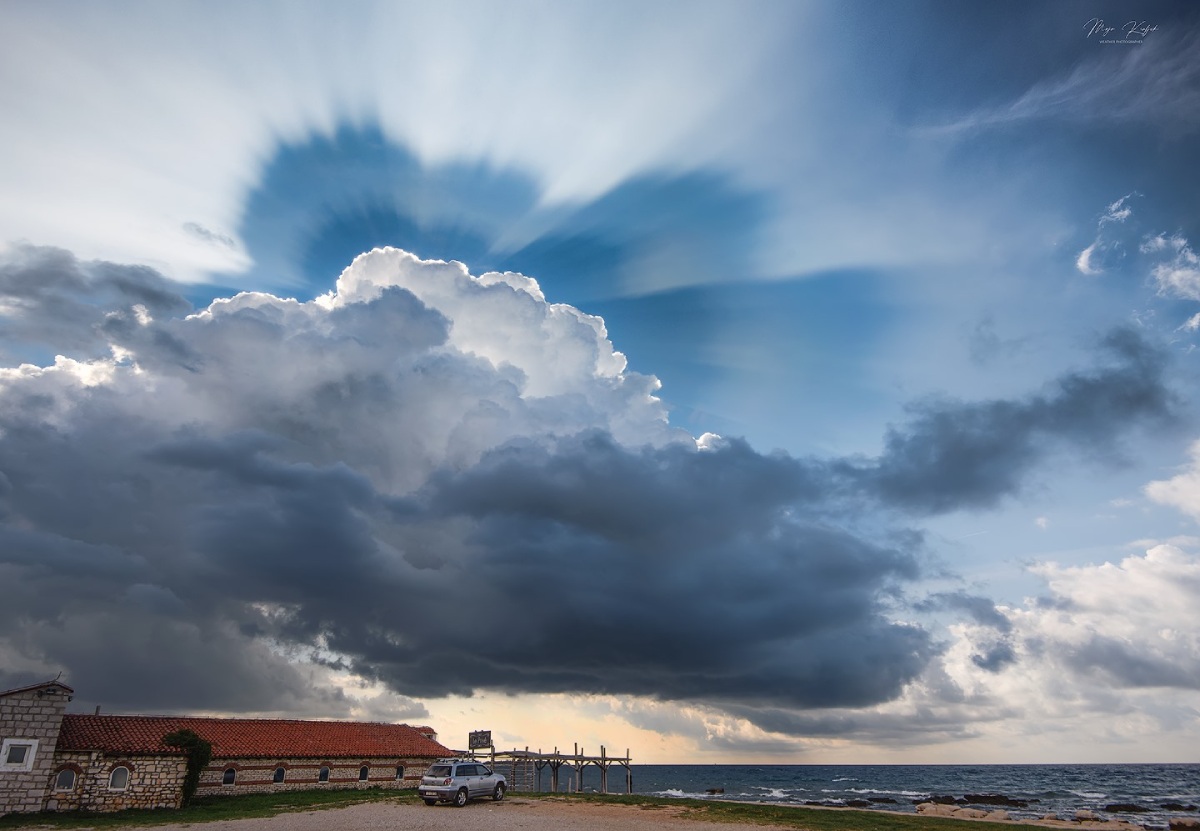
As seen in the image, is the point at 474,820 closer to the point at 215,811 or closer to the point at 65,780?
the point at 215,811

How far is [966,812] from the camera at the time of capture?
53.8 meters

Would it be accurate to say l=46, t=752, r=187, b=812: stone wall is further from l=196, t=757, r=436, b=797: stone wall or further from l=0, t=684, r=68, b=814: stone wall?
l=196, t=757, r=436, b=797: stone wall

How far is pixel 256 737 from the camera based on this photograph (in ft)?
161

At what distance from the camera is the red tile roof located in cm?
4019

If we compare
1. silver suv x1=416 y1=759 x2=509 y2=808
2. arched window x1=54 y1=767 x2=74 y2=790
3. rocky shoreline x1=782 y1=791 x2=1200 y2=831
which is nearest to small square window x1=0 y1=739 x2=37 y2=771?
arched window x1=54 y1=767 x2=74 y2=790

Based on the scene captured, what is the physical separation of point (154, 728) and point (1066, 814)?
74261 millimetres

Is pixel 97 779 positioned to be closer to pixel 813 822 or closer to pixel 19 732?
pixel 19 732

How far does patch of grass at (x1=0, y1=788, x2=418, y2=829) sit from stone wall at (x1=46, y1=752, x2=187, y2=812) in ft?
2.57

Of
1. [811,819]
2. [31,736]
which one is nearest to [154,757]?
[31,736]

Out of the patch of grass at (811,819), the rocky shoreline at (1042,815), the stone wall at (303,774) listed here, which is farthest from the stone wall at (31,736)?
the rocky shoreline at (1042,815)

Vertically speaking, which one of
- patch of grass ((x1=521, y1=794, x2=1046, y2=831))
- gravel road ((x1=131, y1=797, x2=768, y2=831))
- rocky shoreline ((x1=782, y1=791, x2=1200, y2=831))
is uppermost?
gravel road ((x1=131, y1=797, x2=768, y2=831))

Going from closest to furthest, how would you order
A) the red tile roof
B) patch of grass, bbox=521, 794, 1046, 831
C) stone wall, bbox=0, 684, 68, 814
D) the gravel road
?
the gravel road
patch of grass, bbox=521, 794, 1046, 831
stone wall, bbox=0, 684, 68, 814
the red tile roof

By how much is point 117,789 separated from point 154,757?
6.78 feet

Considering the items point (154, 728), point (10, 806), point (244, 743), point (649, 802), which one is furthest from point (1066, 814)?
point (10, 806)
